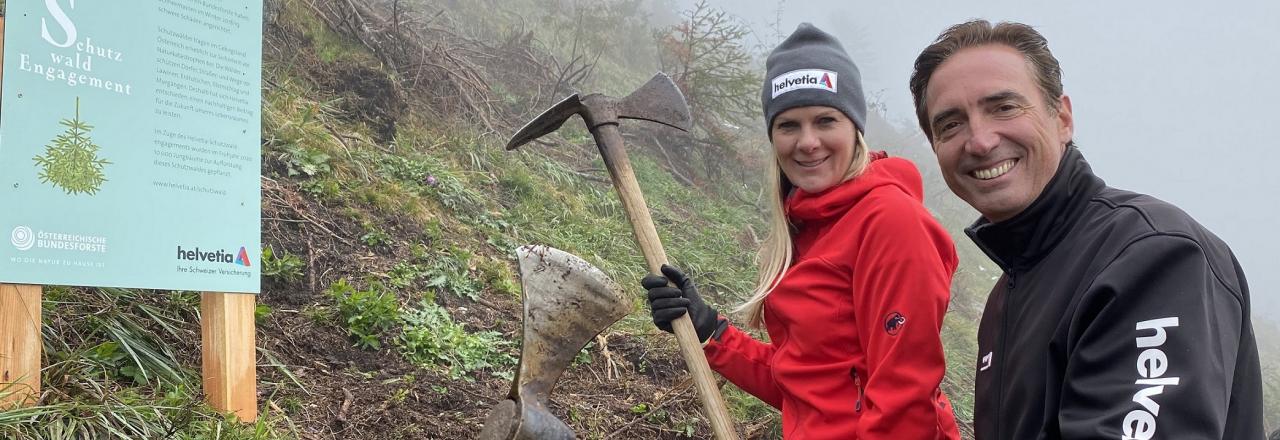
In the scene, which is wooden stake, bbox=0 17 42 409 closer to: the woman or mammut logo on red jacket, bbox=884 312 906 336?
the woman

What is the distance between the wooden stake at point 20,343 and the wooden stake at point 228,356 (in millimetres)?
519

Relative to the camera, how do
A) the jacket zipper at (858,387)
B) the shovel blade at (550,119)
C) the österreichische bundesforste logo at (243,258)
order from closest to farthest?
the jacket zipper at (858,387)
the shovel blade at (550,119)
the österreichische bundesforste logo at (243,258)

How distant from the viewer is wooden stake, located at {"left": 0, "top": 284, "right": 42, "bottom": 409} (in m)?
2.32

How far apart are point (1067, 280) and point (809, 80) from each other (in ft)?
3.56

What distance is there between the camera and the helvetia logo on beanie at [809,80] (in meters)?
2.38

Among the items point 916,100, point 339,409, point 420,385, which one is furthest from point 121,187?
point 916,100

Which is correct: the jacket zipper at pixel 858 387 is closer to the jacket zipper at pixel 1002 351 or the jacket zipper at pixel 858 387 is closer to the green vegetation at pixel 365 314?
the jacket zipper at pixel 1002 351

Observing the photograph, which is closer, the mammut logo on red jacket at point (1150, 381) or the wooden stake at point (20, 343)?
the mammut logo on red jacket at point (1150, 381)

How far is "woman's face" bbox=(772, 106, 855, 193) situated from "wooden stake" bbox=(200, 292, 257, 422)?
209cm

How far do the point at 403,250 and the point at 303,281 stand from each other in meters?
0.84

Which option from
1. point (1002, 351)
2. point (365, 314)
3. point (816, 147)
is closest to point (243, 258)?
point (365, 314)

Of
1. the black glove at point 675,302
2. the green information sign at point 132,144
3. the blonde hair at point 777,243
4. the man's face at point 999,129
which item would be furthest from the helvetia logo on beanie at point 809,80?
the green information sign at point 132,144

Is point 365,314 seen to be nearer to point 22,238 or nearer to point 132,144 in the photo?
point 132,144

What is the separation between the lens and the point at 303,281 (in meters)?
3.91
